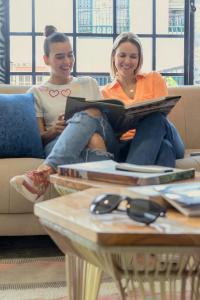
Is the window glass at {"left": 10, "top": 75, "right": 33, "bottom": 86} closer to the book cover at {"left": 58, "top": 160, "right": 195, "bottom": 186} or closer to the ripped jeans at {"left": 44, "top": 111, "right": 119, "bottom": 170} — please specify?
the ripped jeans at {"left": 44, "top": 111, "right": 119, "bottom": 170}

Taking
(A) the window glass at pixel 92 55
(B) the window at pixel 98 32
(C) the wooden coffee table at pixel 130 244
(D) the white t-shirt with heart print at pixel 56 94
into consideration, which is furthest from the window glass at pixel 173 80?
(C) the wooden coffee table at pixel 130 244

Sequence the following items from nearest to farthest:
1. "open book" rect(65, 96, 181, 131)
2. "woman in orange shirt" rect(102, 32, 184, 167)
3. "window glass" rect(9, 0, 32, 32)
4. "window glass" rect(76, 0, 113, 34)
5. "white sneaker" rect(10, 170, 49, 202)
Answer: "white sneaker" rect(10, 170, 49, 202) < "open book" rect(65, 96, 181, 131) < "woman in orange shirt" rect(102, 32, 184, 167) < "window glass" rect(9, 0, 32, 32) < "window glass" rect(76, 0, 113, 34)

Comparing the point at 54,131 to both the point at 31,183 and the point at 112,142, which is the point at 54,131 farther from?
the point at 31,183

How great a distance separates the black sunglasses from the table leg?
32cm

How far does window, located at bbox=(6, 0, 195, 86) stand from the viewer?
3.42 metres

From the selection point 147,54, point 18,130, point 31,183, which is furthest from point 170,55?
point 31,183

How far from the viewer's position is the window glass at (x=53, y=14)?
3.42m

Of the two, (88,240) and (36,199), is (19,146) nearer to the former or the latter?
(36,199)

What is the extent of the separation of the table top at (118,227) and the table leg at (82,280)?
27 cm

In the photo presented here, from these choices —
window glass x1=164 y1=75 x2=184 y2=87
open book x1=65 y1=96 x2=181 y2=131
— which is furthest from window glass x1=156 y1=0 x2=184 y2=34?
open book x1=65 y1=96 x2=181 y2=131

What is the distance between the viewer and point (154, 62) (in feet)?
11.7

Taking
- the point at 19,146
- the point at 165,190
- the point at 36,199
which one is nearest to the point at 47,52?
the point at 19,146

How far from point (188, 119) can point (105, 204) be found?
1.93 meters

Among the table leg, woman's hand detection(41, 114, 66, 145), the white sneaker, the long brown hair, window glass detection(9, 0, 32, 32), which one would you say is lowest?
the table leg
